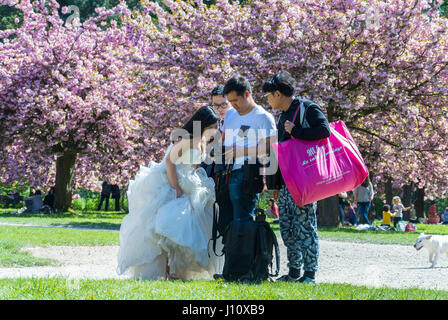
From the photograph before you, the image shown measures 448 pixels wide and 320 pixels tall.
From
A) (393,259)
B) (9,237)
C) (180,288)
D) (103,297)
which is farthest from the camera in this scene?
(9,237)

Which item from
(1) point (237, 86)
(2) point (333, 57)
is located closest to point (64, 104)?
(2) point (333, 57)

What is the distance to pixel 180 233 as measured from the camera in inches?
230

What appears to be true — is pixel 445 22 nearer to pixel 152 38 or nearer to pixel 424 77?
pixel 424 77

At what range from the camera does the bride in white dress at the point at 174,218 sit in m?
5.93

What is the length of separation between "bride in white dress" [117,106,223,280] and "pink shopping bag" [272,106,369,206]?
3.40ft

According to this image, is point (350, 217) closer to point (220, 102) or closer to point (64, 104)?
point (64, 104)

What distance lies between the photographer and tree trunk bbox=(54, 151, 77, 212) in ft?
85.3

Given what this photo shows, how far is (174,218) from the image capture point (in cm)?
588

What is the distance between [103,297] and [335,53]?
47.4ft

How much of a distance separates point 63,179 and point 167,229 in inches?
832

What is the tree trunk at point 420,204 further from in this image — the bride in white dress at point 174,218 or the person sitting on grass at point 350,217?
the bride in white dress at point 174,218

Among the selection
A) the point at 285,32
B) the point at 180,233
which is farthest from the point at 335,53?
the point at 180,233

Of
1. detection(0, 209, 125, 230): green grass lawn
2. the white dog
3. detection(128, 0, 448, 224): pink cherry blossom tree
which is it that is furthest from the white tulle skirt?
detection(128, 0, 448, 224): pink cherry blossom tree

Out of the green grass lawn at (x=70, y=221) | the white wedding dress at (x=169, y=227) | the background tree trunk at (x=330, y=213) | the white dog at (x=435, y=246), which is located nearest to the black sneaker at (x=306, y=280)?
the white wedding dress at (x=169, y=227)
